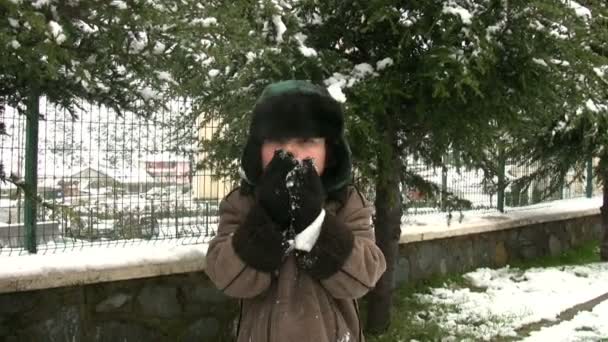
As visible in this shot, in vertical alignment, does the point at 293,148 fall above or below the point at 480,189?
above

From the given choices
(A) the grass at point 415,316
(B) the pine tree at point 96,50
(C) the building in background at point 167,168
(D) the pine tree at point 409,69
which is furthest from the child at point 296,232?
(A) the grass at point 415,316

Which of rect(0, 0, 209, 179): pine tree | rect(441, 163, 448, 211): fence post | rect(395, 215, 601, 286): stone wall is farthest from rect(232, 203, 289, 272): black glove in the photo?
rect(395, 215, 601, 286): stone wall

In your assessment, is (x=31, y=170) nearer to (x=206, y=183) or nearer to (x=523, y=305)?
(x=206, y=183)

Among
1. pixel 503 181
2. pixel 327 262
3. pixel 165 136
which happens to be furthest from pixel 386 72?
pixel 503 181

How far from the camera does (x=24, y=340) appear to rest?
3963 mm

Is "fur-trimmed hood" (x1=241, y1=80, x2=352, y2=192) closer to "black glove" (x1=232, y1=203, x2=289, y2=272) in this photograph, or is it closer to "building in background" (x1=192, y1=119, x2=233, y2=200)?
"black glove" (x1=232, y1=203, x2=289, y2=272)

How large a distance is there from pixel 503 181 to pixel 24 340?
6.69 m

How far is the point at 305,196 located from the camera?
1.98 metres

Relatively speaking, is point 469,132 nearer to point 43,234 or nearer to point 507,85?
point 507,85

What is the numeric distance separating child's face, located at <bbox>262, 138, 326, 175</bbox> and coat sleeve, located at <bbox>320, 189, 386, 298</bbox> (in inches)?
7.2

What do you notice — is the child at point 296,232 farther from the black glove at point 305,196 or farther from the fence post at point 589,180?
the fence post at point 589,180

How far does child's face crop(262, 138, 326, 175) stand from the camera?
214cm

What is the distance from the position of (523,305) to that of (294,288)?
17.1 ft

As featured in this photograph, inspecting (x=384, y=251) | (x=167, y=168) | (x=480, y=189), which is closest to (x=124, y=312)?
(x=167, y=168)
